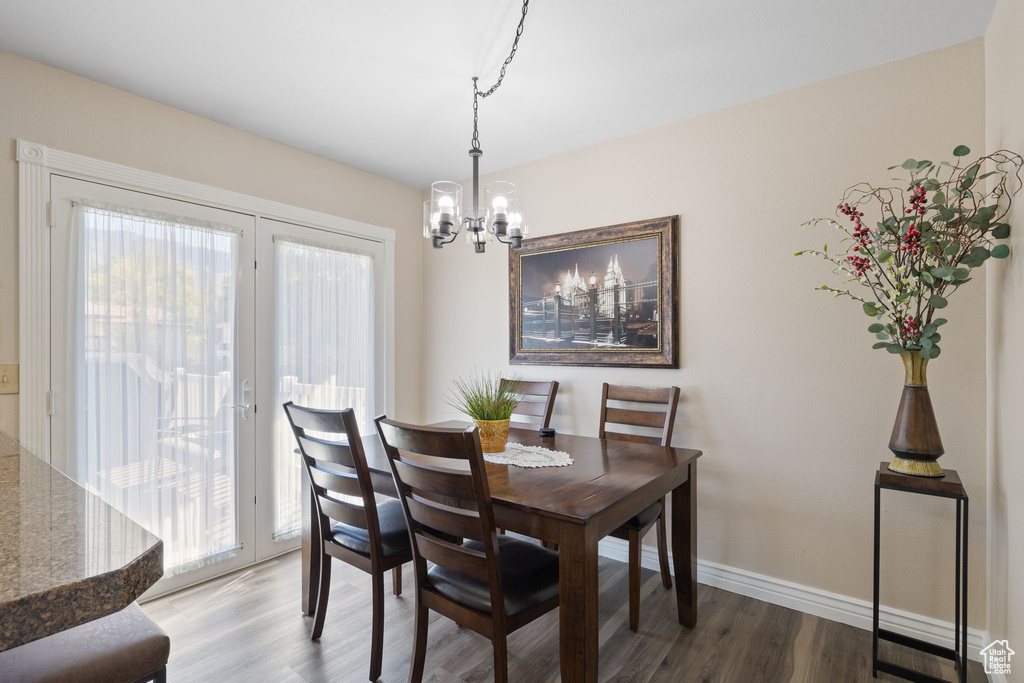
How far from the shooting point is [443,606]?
171 cm

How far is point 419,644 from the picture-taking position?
1793 mm

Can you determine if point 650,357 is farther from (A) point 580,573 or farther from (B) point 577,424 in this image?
(A) point 580,573

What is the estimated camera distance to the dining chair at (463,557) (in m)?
1.56

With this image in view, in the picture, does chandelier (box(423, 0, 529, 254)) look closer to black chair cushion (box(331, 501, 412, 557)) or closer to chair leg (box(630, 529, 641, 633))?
black chair cushion (box(331, 501, 412, 557))

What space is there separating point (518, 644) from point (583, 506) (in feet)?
3.35

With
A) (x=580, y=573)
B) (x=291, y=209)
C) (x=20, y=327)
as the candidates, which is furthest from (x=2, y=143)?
(x=580, y=573)

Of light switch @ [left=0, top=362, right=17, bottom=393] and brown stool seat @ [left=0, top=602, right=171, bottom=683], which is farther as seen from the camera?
light switch @ [left=0, top=362, right=17, bottom=393]

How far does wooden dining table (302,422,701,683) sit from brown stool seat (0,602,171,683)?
920mm

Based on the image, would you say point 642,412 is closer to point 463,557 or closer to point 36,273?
point 463,557

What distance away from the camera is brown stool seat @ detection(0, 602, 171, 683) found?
993 millimetres

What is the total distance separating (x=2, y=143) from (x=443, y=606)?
2627mm

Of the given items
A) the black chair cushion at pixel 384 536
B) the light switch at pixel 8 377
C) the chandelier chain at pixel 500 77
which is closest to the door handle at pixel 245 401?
the light switch at pixel 8 377

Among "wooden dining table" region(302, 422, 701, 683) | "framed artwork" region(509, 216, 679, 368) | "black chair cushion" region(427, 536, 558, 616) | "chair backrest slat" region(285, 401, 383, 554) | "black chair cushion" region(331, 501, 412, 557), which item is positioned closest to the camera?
"wooden dining table" region(302, 422, 701, 683)

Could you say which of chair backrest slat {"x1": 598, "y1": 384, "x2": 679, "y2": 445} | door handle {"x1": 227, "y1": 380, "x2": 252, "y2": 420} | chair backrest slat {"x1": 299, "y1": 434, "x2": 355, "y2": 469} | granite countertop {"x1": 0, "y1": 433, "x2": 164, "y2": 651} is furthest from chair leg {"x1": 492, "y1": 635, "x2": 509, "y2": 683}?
door handle {"x1": 227, "y1": 380, "x2": 252, "y2": 420}
